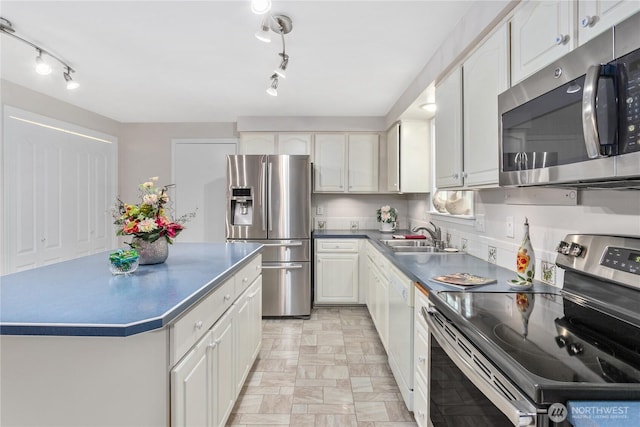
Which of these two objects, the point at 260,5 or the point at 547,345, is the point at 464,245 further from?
the point at 260,5

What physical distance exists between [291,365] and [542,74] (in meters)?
2.50

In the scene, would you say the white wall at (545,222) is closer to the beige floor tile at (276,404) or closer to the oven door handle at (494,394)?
the oven door handle at (494,394)

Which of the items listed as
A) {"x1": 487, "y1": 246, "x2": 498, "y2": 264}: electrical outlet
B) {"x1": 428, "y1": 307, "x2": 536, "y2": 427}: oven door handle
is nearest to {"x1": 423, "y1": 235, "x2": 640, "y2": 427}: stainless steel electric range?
{"x1": 428, "y1": 307, "x2": 536, "y2": 427}: oven door handle

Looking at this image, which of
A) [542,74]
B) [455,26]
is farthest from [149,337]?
[455,26]

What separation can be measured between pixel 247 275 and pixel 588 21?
6.94ft

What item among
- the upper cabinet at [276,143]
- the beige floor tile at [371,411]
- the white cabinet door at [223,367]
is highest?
the upper cabinet at [276,143]

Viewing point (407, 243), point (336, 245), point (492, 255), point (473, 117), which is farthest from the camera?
point (336, 245)

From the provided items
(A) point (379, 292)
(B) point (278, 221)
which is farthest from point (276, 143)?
(A) point (379, 292)

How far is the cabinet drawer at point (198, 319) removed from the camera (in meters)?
1.26

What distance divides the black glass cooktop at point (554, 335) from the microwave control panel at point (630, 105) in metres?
0.51

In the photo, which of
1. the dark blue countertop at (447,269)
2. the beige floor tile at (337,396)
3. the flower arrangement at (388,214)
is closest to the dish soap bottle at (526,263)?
the dark blue countertop at (447,269)

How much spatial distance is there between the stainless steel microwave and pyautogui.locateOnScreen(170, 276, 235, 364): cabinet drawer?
134cm

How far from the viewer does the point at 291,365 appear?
279 cm

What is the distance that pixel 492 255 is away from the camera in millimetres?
2176
